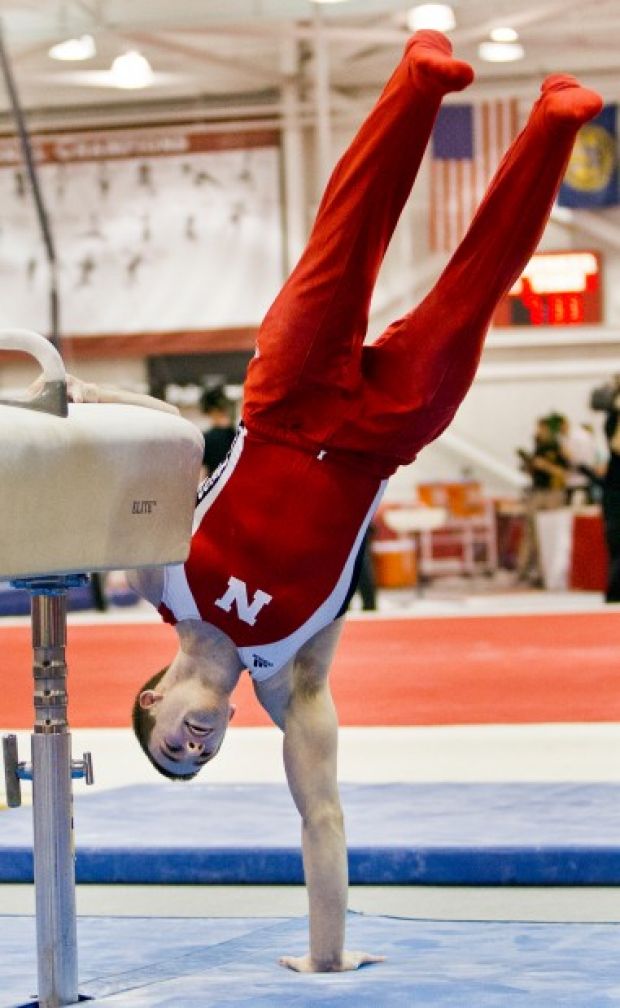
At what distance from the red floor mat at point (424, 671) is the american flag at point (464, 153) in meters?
6.31

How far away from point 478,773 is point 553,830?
3.58 feet

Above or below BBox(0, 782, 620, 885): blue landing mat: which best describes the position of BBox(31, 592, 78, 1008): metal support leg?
above

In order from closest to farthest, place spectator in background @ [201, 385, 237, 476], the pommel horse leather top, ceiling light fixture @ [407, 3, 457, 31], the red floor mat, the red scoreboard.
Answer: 1. the pommel horse leather top
2. the red floor mat
3. spectator in background @ [201, 385, 237, 476]
4. ceiling light fixture @ [407, 3, 457, 31]
5. the red scoreboard

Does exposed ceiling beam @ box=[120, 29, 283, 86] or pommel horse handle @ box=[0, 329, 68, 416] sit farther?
exposed ceiling beam @ box=[120, 29, 283, 86]

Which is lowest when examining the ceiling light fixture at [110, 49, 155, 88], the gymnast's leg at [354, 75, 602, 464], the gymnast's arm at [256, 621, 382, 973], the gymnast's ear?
the gymnast's arm at [256, 621, 382, 973]

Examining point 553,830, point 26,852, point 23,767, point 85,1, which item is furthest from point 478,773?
point 85,1

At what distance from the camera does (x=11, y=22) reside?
14.9 meters

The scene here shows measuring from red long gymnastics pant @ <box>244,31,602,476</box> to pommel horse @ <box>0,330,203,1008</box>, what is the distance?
1.43ft

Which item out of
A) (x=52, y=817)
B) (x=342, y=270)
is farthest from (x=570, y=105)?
(x=52, y=817)

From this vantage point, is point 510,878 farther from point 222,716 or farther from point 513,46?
point 513,46

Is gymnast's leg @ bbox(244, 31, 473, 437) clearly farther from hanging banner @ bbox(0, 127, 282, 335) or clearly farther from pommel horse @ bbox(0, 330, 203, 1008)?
hanging banner @ bbox(0, 127, 282, 335)

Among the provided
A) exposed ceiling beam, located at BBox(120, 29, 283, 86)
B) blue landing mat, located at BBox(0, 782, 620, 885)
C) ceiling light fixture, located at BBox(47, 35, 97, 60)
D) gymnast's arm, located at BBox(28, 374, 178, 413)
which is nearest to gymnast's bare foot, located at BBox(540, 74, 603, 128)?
gymnast's arm, located at BBox(28, 374, 178, 413)

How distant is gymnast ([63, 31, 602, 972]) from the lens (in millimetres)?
2840

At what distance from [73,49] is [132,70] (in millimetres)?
561
